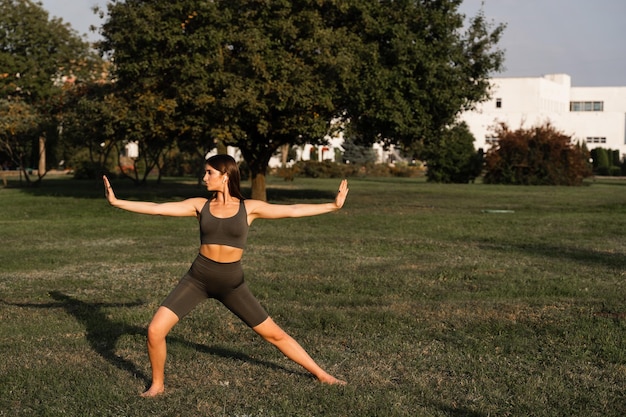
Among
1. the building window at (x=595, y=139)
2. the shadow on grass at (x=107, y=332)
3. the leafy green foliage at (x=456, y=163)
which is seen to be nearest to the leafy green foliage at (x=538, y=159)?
the leafy green foliage at (x=456, y=163)

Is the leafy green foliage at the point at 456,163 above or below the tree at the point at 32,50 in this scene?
below

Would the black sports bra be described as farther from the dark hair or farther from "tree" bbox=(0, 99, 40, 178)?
"tree" bbox=(0, 99, 40, 178)

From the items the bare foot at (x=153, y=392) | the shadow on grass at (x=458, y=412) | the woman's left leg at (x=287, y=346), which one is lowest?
the shadow on grass at (x=458, y=412)

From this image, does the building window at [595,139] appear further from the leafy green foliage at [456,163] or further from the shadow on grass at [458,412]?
the shadow on grass at [458,412]

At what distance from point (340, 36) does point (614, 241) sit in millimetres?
12883

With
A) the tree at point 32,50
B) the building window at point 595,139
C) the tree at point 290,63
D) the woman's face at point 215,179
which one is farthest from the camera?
the building window at point 595,139

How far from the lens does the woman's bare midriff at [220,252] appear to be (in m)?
6.08

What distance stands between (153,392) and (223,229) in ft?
4.27

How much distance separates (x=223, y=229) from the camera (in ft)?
19.8

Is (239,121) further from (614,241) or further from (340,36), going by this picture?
(614,241)

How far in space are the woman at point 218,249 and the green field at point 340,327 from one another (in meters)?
0.53

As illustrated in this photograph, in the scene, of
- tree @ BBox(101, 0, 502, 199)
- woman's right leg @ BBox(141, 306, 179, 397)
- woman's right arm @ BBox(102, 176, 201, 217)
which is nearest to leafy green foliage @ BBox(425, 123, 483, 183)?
tree @ BBox(101, 0, 502, 199)

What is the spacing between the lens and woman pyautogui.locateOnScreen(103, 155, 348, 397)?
19.9ft

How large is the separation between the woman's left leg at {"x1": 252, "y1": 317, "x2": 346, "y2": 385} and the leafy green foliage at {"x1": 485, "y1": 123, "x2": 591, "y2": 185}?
45.0m
